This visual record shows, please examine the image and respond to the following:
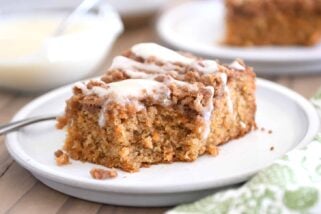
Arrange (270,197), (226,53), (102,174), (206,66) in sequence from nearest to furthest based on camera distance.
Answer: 1. (270,197)
2. (102,174)
3. (206,66)
4. (226,53)

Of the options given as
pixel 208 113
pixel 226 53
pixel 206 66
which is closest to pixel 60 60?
pixel 226 53

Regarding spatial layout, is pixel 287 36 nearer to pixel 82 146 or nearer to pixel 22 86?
pixel 22 86

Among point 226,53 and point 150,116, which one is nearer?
point 150,116

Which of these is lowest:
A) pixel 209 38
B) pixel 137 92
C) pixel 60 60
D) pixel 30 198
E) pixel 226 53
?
pixel 209 38

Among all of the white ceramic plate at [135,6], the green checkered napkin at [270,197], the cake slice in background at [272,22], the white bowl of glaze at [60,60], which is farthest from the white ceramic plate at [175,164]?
the white ceramic plate at [135,6]

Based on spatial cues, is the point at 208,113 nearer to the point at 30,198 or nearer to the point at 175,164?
the point at 175,164

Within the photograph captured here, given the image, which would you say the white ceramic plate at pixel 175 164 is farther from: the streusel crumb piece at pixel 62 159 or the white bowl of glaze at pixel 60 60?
the white bowl of glaze at pixel 60 60
